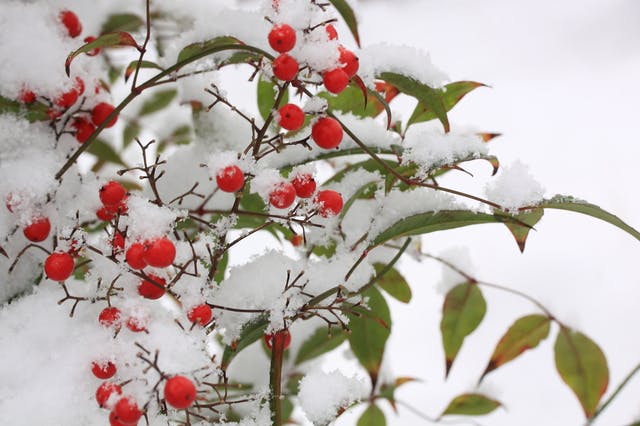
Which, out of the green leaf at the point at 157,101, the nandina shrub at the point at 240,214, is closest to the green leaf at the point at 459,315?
the nandina shrub at the point at 240,214

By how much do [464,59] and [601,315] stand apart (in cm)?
87

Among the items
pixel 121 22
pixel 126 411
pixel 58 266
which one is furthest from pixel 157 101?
pixel 126 411

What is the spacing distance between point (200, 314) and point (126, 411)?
10 centimetres

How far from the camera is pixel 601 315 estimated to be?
1.36 m

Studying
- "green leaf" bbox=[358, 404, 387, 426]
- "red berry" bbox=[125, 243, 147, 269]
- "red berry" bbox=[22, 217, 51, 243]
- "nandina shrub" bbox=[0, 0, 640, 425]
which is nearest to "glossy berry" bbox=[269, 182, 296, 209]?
"nandina shrub" bbox=[0, 0, 640, 425]

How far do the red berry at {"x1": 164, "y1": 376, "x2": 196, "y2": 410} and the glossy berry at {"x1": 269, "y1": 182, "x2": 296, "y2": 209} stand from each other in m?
0.15

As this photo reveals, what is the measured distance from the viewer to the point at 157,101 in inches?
48.8

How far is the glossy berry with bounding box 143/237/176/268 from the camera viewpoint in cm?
45

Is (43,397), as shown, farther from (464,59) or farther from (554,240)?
(464,59)

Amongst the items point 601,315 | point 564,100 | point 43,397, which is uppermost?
point 564,100

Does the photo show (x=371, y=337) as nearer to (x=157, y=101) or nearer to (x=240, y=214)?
(x=240, y=214)

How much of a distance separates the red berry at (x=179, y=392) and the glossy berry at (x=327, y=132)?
8.0 inches

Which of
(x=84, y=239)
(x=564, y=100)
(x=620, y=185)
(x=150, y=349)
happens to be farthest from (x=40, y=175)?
A: (x=564, y=100)

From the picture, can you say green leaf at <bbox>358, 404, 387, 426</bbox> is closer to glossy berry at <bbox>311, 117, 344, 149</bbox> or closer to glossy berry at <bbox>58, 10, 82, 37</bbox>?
glossy berry at <bbox>311, 117, 344, 149</bbox>
